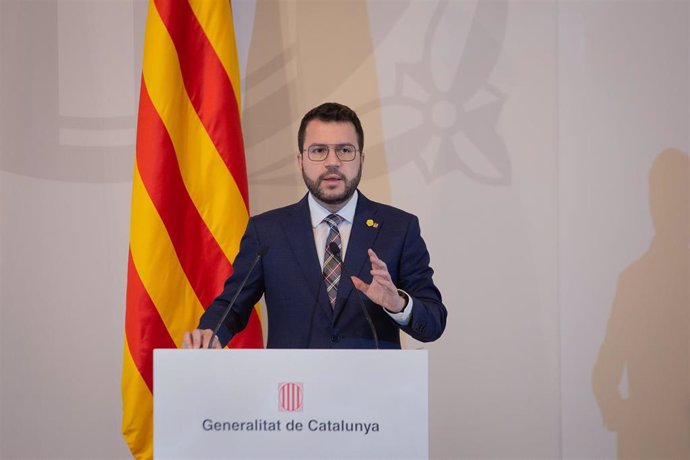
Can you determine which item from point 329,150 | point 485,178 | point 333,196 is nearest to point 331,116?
point 329,150

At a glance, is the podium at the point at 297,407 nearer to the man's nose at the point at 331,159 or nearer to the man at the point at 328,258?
the man at the point at 328,258

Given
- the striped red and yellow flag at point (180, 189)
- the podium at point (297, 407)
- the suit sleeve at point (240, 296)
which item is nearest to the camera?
the podium at point (297, 407)

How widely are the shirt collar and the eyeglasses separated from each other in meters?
0.13

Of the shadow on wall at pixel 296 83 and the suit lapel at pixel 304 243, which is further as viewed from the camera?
the shadow on wall at pixel 296 83

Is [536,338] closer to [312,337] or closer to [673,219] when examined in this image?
[673,219]

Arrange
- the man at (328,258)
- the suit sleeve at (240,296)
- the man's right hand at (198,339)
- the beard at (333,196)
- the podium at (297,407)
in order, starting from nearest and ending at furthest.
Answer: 1. the podium at (297,407)
2. the man's right hand at (198,339)
3. the suit sleeve at (240,296)
4. the man at (328,258)
5. the beard at (333,196)

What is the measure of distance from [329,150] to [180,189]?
1028 millimetres

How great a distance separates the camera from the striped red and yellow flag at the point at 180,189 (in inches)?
124

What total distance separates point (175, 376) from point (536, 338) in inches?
95.8

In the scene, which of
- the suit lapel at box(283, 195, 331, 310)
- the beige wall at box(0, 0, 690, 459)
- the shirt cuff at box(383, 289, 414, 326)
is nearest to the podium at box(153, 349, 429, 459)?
the shirt cuff at box(383, 289, 414, 326)

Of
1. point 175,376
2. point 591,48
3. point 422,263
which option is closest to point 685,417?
point 591,48

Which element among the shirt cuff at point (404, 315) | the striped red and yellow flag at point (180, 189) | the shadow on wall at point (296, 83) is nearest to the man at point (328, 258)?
the shirt cuff at point (404, 315)

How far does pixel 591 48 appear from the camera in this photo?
3.74 metres

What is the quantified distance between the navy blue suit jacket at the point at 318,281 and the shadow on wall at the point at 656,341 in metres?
1.75
